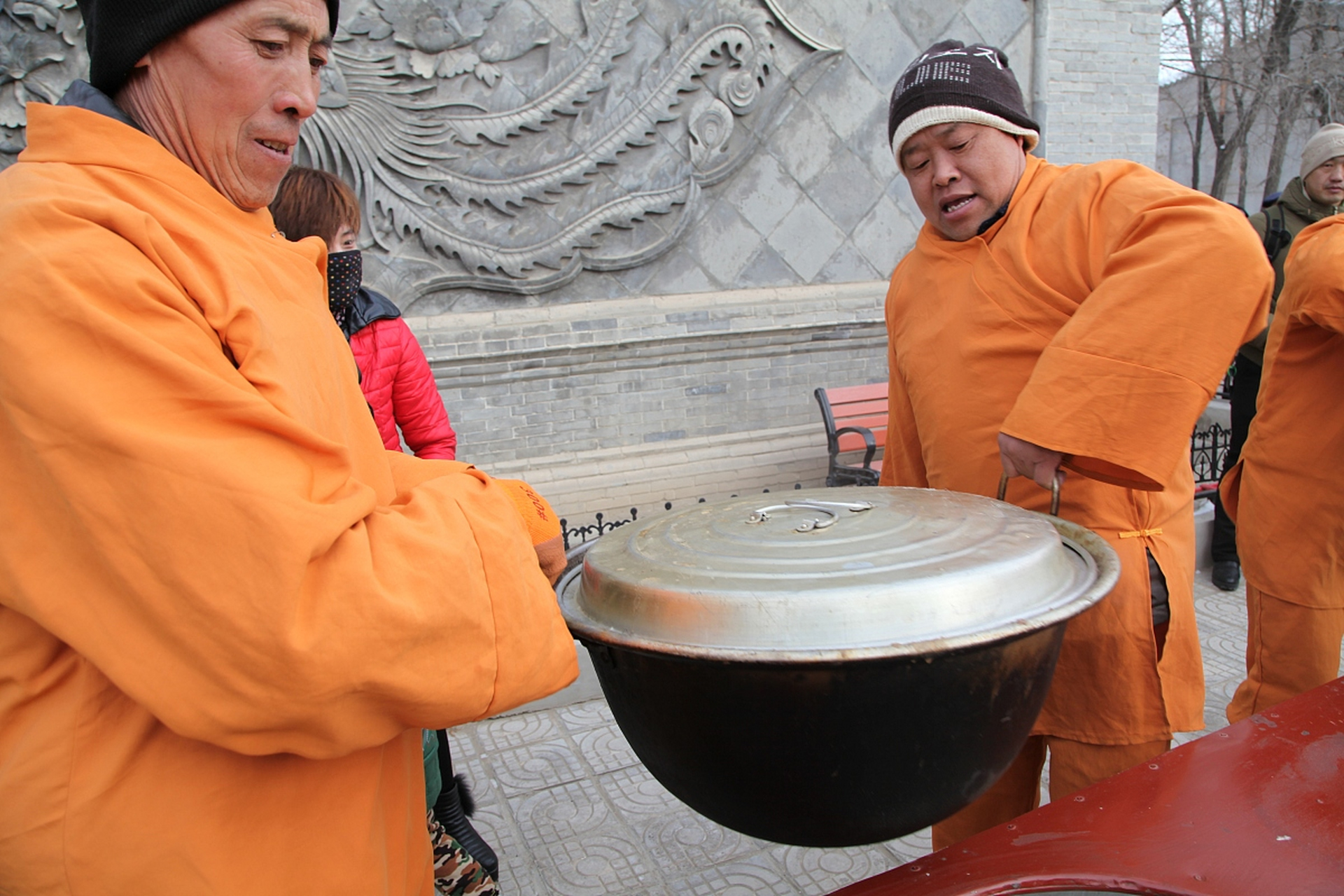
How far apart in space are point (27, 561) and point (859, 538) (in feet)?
3.20

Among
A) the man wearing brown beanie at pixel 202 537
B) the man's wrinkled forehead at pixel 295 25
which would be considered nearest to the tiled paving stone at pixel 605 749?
the man wearing brown beanie at pixel 202 537

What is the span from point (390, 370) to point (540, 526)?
2160mm

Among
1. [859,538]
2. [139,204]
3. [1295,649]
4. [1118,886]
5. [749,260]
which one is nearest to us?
[139,204]

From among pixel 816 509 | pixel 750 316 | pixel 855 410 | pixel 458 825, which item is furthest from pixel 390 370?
pixel 855 410

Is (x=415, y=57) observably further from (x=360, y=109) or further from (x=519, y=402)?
(x=519, y=402)

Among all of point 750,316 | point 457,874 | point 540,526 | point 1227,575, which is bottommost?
point 1227,575

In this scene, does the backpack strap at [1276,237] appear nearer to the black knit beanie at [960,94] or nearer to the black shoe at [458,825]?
the black knit beanie at [960,94]

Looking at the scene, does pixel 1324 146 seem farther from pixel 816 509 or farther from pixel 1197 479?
pixel 816 509

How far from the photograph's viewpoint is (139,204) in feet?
3.20

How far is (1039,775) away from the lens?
2023 millimetres

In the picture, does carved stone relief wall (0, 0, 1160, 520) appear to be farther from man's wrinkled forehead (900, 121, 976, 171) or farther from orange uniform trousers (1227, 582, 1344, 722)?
man's wrinkled forehead (900, 121, 976, 171)

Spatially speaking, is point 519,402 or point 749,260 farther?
point 749,260

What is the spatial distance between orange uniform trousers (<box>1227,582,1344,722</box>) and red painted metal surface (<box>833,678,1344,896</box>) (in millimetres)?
1306

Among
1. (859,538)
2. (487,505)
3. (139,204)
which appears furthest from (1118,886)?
(139,204)
